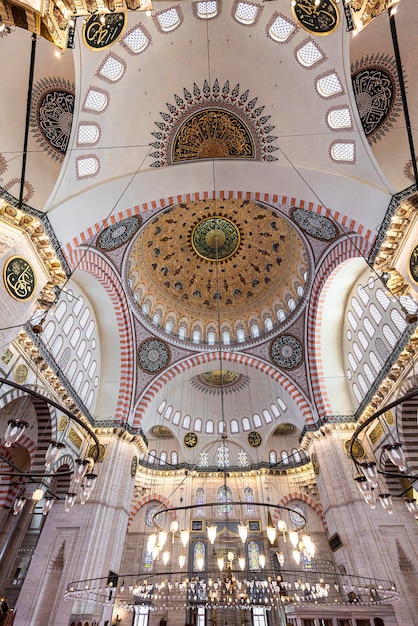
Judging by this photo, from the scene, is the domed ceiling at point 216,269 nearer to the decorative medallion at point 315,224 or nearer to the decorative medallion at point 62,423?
the decorative medallion at point 315,224

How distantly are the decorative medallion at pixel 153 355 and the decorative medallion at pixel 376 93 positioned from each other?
1060 cm

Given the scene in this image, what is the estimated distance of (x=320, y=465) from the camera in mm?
12070

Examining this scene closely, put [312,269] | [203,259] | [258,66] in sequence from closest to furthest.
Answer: [258,66] < [312,269] < [203,259]

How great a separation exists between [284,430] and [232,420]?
2906mm

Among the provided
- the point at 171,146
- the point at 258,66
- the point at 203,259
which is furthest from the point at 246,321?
the point at 258,66

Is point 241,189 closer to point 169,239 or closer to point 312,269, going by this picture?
point 312,269

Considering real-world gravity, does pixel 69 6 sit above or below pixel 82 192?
below

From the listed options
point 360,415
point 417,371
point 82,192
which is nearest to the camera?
point 82,192

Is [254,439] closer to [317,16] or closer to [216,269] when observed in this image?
[216,269]

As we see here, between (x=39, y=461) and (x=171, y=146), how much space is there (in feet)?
30.5

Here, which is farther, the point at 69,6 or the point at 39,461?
the point at 39,461

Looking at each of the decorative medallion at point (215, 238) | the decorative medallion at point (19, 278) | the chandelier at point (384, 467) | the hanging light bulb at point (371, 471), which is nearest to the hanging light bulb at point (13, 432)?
the decorative medallion at point (19, 278)

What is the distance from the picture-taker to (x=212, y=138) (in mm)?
8383

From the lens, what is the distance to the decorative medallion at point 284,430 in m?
18.3
